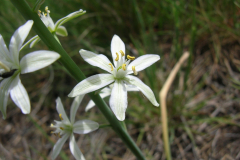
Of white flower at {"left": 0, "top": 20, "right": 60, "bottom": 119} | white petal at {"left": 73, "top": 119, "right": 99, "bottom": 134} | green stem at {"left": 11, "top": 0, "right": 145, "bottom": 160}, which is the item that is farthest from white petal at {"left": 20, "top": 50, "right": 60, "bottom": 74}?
white petal at {"left": 73, "top": 119, "right": 99, "bottom": 134}

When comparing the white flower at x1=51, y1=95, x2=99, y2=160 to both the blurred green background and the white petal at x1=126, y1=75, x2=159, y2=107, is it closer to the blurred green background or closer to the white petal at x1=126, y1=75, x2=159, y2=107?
the white petal at x1=126, y1=75, x2=159, y2=107

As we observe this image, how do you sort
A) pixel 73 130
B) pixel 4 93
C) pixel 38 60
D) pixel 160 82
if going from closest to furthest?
pixel 38 60, pixel 4 93, pixel 73 130, pixel 160 82

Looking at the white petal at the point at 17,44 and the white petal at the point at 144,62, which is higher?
the white petal at the point at 17,44

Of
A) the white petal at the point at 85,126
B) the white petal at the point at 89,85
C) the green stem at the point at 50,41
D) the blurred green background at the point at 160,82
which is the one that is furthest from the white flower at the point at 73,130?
the blurred green background at the point at 160,82

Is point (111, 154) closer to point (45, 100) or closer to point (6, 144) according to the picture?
point (45, 100)

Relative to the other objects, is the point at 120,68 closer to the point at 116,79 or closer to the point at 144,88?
the point at 116,79

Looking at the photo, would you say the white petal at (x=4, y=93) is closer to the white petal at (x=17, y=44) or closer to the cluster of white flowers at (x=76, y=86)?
the cluster of white flowers at (x=76, y=86)

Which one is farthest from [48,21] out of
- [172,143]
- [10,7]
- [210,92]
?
[10,7]

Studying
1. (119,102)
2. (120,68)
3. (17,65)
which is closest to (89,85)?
(119,102)
